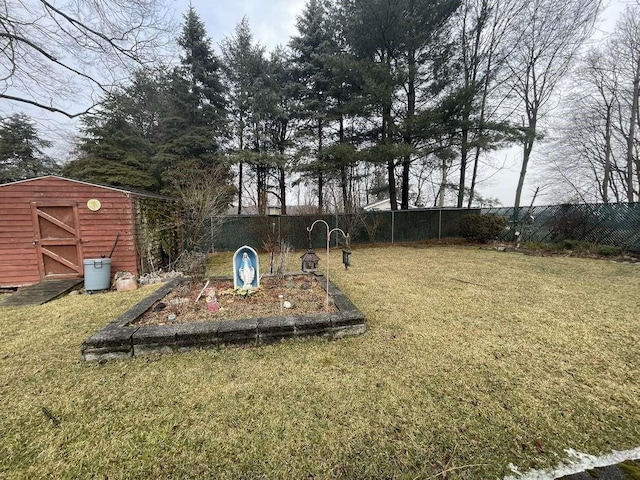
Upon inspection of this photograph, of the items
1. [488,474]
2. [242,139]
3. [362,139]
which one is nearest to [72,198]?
[488,474]

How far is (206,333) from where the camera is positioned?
2393mm

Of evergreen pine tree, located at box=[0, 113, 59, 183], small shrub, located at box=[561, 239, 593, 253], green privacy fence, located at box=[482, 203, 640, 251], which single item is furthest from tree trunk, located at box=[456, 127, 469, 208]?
evergreen pine tree, located at box=[0, 113, 59, 183]

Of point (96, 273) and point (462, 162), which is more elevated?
point (462, 162)

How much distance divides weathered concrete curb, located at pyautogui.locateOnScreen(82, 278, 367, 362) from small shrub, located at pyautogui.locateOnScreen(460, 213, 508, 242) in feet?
30.8

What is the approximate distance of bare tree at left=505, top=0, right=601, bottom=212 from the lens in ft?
31.7

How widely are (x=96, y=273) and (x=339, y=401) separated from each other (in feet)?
16.4

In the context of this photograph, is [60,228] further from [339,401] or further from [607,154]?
[607,154]

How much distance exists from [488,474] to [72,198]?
22.3 ft

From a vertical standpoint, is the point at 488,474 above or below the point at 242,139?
below

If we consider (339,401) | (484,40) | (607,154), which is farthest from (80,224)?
(607,154)

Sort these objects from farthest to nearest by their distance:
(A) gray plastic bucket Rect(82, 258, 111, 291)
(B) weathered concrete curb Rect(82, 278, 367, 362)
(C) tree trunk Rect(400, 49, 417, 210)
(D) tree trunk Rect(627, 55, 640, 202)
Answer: (D) tree trunk Rect(627, 55, 640, 202), (C) tree trunk Rect(400, 49, 417, 210), (A) gray plastic bucket Rect(82, 258, 111, 291), (B) weathered concrete curb Rect(82, 278, 367, 362)

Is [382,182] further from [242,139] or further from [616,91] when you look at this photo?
[616,91]

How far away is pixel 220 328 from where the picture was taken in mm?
2439

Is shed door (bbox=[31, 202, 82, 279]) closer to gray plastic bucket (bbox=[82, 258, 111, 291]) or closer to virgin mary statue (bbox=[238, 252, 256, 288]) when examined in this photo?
gray plastic bucket (bbox=[82, 258, 111, 291])
